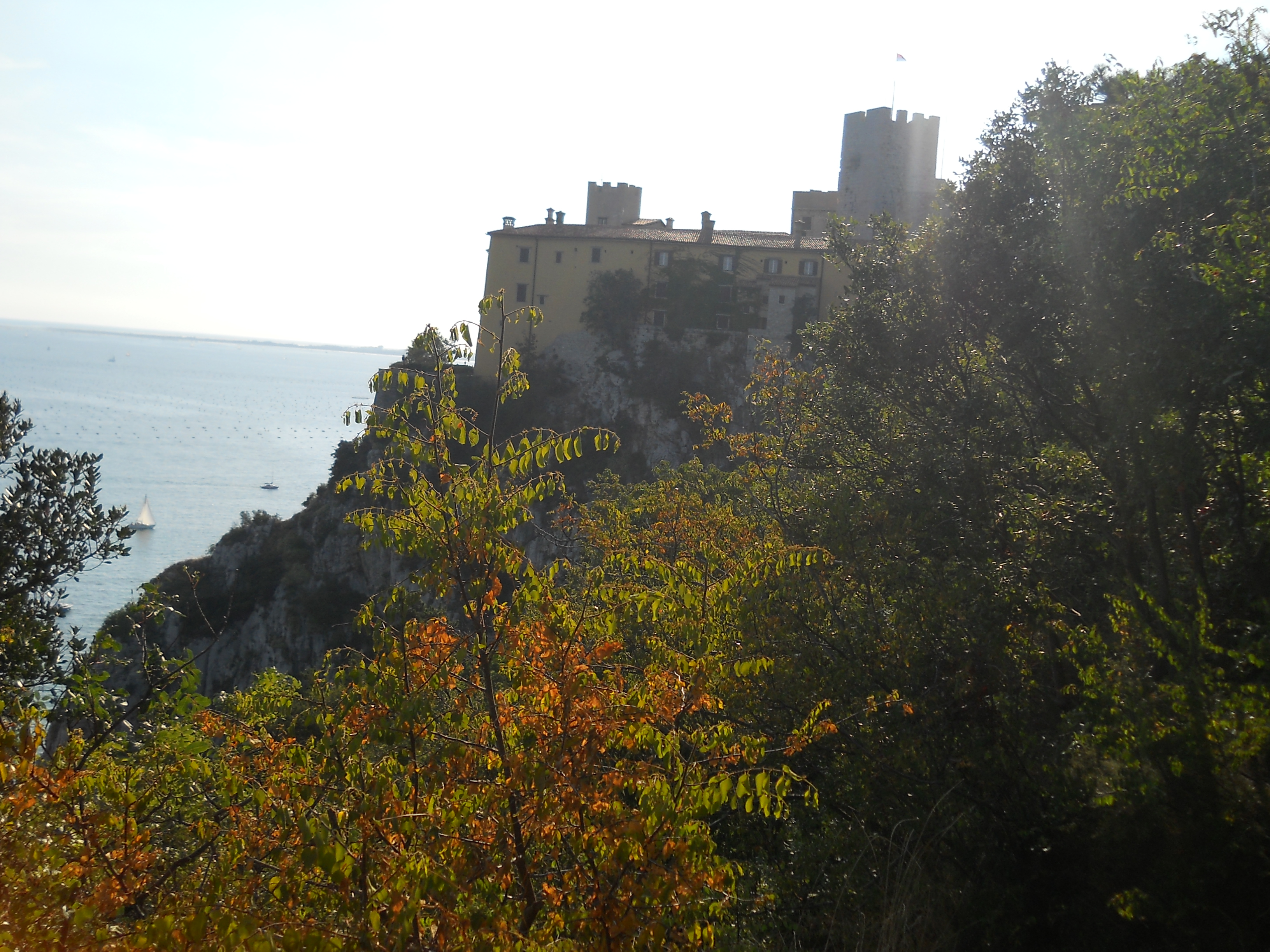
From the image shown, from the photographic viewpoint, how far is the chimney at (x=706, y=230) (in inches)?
2200

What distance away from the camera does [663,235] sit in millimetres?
56125

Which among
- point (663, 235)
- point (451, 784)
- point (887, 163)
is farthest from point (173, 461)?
point (451, 784)

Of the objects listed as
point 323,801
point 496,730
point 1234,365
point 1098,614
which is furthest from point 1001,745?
point 323,801

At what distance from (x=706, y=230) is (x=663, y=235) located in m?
2.83

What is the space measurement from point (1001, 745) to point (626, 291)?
48854mm

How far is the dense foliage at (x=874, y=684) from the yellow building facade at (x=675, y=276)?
133ft

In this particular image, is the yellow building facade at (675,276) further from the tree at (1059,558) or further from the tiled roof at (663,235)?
the tree at (1059,558)

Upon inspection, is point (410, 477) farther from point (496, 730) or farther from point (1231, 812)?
point (1231, 812)

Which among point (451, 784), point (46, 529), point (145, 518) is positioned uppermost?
point (451, 784)

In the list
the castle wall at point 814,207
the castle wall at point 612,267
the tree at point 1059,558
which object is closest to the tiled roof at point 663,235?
the castle wall at point 612,267

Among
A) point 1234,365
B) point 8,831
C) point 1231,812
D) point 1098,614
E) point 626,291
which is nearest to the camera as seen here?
point 8,831

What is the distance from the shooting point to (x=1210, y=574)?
26.4 ft

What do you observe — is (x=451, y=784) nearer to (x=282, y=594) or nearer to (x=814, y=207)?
(x=282, y=594)

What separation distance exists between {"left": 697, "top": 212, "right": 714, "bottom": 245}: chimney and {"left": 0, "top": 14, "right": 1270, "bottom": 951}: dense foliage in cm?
→ 4342
